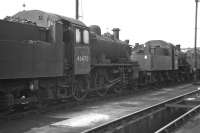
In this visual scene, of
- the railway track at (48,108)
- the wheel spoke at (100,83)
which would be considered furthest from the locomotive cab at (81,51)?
the wheel spoke at (100,83)

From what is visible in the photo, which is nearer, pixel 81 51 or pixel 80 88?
pixel 81 51

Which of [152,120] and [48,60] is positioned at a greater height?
[48,60]

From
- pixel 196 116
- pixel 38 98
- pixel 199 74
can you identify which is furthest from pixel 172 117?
pixel 199 74

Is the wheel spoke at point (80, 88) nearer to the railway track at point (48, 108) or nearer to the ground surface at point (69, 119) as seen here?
the railway track at point (48, 108)

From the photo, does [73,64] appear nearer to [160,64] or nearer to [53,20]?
[53,20]

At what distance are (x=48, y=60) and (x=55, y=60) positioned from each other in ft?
1.61

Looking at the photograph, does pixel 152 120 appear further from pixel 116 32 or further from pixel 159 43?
pixel 159 43

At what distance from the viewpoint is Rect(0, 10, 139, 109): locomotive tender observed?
31.0 feet

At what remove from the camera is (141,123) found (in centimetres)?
959

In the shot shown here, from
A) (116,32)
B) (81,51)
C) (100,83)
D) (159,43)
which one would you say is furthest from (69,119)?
(159,43)

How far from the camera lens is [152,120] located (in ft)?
34.5

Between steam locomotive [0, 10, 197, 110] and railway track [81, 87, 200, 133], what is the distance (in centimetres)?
305

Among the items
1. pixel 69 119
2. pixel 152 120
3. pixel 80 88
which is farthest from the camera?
pixel 80 88

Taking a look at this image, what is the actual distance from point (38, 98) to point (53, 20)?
9.46ft
